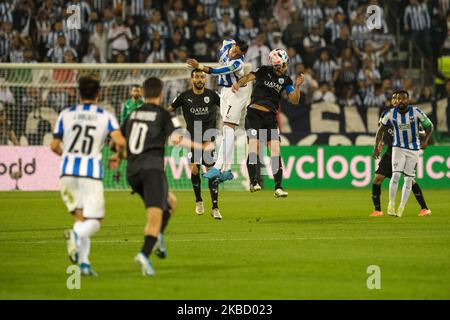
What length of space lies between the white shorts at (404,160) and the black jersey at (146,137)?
25.6 feet

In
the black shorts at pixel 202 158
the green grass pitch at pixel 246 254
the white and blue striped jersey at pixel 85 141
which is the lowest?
the green grass pitch at pixel 246 254

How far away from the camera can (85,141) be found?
10.1 meters

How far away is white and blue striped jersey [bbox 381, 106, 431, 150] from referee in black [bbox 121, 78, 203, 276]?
297 inches

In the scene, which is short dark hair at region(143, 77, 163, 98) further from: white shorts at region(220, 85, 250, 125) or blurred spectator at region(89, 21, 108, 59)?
blurred spectator at region(89, 21, 108, 59)

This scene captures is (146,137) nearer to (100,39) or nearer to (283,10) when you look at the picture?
(100,39)

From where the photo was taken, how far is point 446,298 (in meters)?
8.91

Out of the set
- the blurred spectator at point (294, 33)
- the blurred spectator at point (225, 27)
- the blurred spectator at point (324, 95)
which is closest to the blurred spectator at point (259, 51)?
the blurred spectator at point (225, 27)

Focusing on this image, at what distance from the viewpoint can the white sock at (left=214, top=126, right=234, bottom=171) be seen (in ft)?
52.8

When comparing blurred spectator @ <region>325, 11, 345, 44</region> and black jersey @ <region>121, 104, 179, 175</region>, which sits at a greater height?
blurred spectator @ <region>325, 11, 345, 44</region>

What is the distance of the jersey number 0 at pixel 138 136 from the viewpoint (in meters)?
10.4

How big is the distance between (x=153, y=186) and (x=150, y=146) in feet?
1.50

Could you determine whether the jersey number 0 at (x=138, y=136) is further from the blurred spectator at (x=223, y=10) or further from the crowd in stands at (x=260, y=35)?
the blurred spectator at (x=223, y=10)

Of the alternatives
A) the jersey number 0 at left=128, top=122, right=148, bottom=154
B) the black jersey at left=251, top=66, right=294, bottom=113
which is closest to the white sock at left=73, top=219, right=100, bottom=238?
the jersey number 0 at left=128, top=122, right=148, bottom=154
